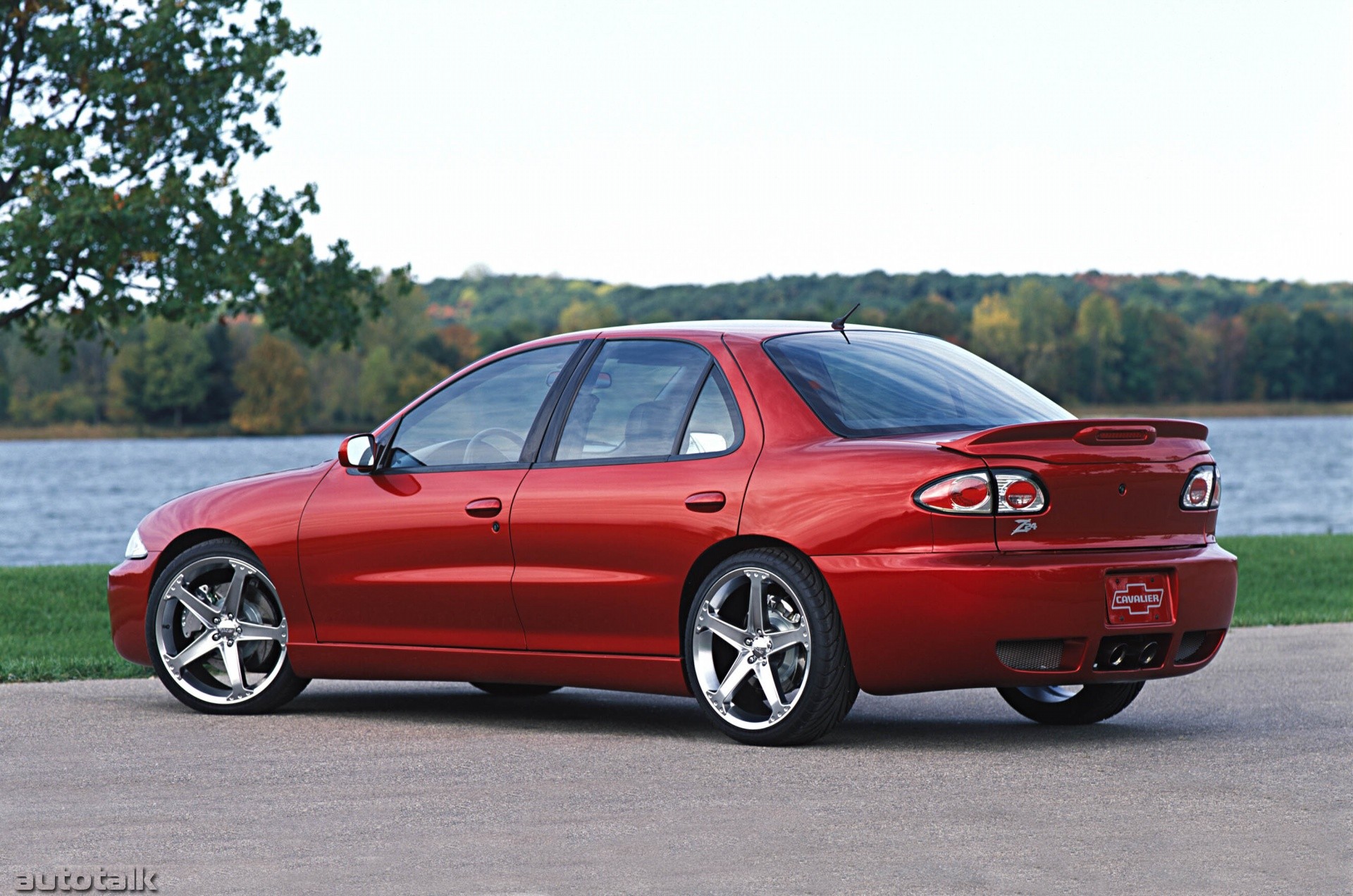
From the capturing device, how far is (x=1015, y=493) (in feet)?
21.1

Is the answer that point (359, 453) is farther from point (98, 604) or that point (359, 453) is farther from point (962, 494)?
point (98, 604)

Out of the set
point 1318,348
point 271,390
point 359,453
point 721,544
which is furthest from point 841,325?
point 271,390

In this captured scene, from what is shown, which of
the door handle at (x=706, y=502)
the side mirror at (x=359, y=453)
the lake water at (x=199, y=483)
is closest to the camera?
the door handle at (x=706, y=502)

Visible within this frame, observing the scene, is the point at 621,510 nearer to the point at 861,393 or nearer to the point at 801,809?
the point at 861,393

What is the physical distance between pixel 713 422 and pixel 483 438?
44.8 inches

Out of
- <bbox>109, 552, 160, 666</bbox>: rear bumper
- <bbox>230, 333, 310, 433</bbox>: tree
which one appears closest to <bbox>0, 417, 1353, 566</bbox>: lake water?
<bbox>230, 333, 310, 433</bbox>: tree

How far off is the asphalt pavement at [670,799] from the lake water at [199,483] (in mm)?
23854

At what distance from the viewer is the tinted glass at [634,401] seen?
7.21m

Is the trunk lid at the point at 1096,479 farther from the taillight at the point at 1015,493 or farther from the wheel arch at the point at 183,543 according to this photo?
the wheel arch at the point at 183,543

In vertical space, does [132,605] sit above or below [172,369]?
above

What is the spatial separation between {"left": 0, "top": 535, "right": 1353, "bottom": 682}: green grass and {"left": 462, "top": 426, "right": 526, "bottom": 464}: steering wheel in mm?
3072

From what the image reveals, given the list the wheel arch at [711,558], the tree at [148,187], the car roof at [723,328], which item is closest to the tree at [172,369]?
the tree at [148,187]

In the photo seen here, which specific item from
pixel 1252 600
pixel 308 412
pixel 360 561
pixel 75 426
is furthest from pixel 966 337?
pixel 360 561

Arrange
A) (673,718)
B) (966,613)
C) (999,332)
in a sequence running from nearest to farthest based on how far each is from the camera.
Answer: (966,613) < (673,718) < (999,332)
